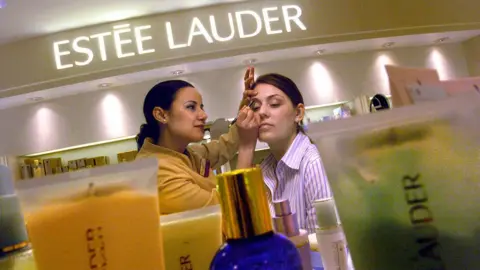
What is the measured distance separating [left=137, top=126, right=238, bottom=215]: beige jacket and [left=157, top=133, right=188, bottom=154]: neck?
2 centimetres

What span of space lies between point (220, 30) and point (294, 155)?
2320mm

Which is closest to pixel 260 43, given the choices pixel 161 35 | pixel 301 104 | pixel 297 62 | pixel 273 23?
pixel 273 23

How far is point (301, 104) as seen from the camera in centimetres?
103

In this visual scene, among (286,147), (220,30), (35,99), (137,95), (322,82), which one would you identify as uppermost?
(220,30)

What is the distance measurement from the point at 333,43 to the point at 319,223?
112 inches

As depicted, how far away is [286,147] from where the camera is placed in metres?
0.96

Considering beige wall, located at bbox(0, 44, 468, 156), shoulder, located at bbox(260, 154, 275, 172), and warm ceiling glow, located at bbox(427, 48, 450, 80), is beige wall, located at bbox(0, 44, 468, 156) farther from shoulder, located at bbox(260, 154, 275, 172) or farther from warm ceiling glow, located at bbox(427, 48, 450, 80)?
shoulder, located at bbox(260, 154, 275, 172)

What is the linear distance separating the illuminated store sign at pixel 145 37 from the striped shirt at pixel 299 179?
88.2 inches

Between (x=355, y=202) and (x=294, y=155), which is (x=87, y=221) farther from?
(x=294, y=155)

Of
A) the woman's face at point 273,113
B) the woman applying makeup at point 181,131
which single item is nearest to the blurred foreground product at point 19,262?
the woman applying makeup at point 181,131

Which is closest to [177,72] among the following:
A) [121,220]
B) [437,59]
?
[437,59]

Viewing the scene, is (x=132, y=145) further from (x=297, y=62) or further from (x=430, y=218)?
(x=430, y=218)

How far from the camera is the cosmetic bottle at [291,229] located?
0.44 metres

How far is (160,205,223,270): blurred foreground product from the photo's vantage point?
346mm
